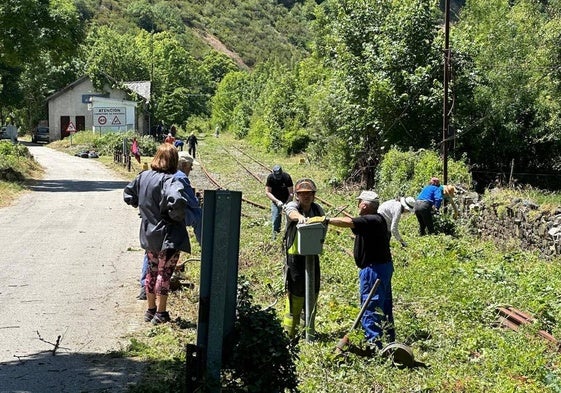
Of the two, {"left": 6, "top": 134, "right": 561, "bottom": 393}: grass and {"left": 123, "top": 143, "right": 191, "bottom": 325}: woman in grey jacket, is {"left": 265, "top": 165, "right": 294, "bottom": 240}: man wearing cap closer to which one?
{"left": 6, "top": 134, "right": 561, "bottom": 393}: grass

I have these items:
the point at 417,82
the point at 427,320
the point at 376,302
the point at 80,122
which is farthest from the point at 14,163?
the point at 80,122

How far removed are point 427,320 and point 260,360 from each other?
4.26 meters

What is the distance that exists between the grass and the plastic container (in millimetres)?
900

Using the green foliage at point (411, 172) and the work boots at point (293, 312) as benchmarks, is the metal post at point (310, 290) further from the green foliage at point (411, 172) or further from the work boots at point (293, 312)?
the green foliage at point (411, 172)

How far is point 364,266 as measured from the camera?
24.4ft

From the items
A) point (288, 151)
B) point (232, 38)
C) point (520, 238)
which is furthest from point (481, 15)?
point (232, 38)

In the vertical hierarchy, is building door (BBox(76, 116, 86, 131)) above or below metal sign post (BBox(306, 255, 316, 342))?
above

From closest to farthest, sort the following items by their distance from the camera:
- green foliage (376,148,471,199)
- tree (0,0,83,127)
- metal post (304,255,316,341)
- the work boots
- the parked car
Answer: metal post (304,255,316,341)
the work boots
green foliage (376,148,471,199)
tree (0,0,83,127)
the parked car

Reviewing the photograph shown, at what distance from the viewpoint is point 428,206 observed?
16594 mm

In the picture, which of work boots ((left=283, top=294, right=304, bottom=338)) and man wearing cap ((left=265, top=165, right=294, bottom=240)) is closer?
work boots ((left=283, top=294, right=304, bottom=338))

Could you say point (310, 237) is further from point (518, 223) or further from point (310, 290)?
point (518, 223)

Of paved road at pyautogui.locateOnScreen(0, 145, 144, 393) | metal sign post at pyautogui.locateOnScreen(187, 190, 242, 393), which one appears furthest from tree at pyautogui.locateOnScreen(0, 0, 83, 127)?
metal sign post at pyautogui.locateOnScreen(187, 190, 242, 393)

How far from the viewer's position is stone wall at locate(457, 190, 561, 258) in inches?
593

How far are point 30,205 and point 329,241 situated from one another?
9.57m
